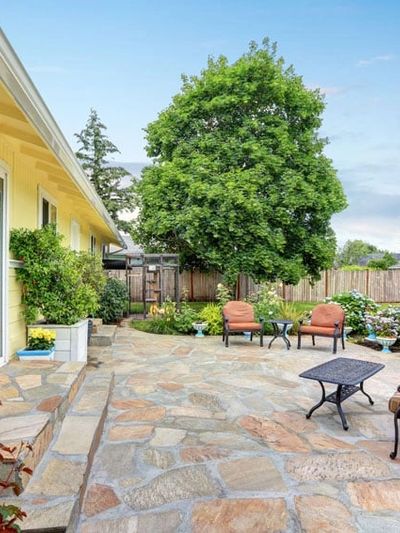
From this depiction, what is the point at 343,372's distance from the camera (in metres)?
4.12

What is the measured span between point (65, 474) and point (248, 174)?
11.3 meters

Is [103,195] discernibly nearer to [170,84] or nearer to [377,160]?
[170,84]

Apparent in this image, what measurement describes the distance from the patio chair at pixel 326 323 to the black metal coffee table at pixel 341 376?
2.93 meters

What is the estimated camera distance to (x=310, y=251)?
13.7m

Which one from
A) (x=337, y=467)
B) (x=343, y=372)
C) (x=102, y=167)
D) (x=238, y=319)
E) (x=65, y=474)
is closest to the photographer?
(x=65, y=474)

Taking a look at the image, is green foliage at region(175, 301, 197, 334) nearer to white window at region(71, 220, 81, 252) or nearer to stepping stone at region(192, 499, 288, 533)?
white window at region(71, 220, 81, 252)

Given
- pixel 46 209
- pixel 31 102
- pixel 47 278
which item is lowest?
pixel 47 278

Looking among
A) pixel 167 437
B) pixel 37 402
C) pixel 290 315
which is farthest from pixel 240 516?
pixel 290 315

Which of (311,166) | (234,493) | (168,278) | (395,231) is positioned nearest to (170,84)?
(311,166)

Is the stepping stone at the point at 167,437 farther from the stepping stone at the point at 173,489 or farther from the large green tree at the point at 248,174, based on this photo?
the large green tree at the point at 248,174

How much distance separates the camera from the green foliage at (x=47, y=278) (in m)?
4.96

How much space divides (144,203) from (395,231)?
2233cm

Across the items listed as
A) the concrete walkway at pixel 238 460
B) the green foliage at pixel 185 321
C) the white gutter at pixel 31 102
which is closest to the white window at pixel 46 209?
the white gutter at pixel 31 102

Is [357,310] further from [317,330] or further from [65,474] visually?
[65,474]
